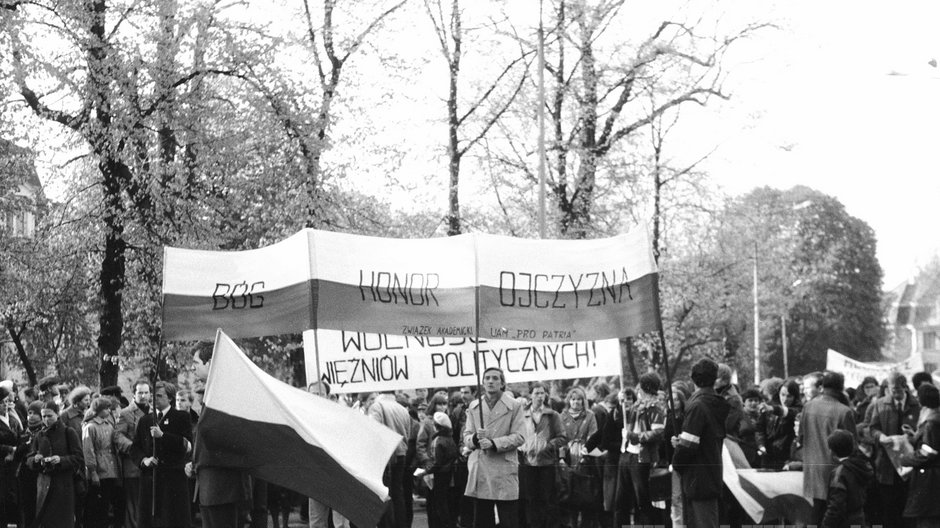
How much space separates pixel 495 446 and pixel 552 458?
320cm

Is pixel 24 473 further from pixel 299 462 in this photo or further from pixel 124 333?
pixel 124 333

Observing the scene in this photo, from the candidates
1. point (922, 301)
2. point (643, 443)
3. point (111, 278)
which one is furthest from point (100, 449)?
point (922, 301)

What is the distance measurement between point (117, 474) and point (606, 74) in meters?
21.4

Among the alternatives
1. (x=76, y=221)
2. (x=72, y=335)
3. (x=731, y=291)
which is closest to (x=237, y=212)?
(x=76, y=221)

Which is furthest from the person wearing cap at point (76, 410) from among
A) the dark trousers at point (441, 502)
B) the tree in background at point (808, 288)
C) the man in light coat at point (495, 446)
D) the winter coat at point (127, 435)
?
the tree in background at point (808, 288)

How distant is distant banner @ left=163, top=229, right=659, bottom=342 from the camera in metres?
13.6

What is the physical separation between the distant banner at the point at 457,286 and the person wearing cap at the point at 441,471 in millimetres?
2814

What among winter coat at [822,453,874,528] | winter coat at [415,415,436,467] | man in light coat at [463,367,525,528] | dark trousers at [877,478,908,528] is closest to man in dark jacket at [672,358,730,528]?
winter coat at [822,453,874,528]

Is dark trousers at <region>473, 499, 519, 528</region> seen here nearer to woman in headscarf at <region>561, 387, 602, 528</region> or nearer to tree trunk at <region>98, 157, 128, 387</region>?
woman in headscarf at <region>561, 387, 602, 528</region>

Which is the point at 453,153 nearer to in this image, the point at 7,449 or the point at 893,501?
the point at 7,449

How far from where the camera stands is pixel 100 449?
15.9 m

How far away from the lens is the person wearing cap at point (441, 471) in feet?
54.8

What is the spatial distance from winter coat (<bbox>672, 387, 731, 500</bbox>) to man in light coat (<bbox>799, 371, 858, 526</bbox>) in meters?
1.50

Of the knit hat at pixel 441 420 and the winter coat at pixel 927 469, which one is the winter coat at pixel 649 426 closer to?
the knit hat at pixel 441 420
